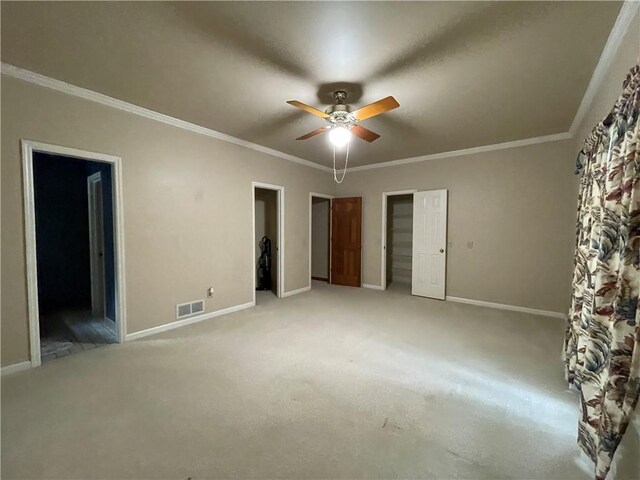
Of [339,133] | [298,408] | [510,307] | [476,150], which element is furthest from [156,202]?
[510,307]

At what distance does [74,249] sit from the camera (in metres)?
4.72

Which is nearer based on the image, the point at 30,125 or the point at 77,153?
the point at 30,125

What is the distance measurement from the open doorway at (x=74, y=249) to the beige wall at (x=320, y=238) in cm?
417

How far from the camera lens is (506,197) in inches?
173

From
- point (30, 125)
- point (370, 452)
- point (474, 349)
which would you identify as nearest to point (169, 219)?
point (30, 125)

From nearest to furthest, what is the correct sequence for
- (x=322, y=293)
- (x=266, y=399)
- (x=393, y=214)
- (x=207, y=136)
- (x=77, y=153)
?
1. (x=266, y=399)
2. (x=77, y=153)
3. (x=207, y=136)
4. (x=322, y=293)
5. (x=393, y=214)

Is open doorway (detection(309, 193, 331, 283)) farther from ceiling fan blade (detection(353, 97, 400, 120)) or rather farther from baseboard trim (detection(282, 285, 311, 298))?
ceiling fan blade (detection(353, 97, 400, 120))

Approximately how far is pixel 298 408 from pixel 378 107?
2.59 m

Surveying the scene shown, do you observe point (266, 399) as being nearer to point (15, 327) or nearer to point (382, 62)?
point (15, 327)

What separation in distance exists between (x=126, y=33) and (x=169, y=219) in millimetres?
2036

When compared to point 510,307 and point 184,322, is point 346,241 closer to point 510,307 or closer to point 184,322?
point 510,307

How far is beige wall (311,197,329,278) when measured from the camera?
21.7 ft

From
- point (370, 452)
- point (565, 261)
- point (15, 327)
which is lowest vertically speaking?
point (370, 452)

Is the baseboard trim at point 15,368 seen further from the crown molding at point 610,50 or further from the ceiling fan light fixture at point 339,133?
the crown molding at point 610,50
